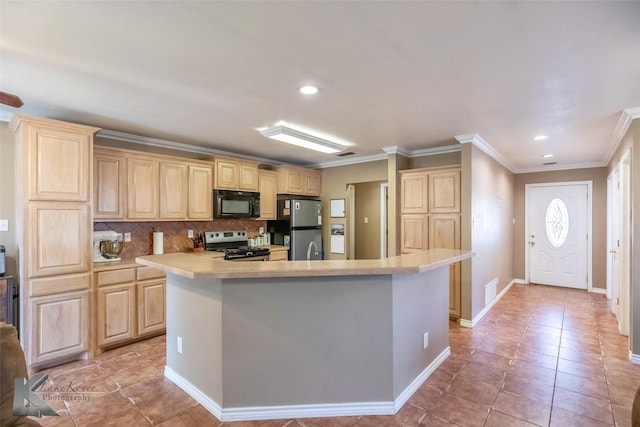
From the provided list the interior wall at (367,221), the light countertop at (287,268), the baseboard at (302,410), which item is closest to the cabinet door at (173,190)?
the light countertop at (287,268)

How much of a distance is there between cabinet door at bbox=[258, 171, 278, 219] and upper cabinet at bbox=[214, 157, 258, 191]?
205mm

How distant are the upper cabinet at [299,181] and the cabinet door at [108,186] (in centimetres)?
242

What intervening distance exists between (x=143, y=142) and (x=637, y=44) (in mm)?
4682

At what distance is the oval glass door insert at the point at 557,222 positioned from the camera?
6137 millimetres

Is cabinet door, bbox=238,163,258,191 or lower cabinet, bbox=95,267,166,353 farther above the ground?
cabinet door, bbox=238,163,258,191

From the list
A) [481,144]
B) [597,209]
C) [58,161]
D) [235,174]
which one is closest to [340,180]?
[235,174]

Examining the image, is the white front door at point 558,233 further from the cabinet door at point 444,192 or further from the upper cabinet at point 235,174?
the upper cabinet at point 235,174

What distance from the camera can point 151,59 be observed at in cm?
204

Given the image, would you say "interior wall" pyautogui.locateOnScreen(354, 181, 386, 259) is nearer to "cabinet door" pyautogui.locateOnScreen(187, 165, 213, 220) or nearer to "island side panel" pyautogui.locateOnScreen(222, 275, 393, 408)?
"cabinet door" pyautogui.locateOnScreen(187, 165, 213, 220)

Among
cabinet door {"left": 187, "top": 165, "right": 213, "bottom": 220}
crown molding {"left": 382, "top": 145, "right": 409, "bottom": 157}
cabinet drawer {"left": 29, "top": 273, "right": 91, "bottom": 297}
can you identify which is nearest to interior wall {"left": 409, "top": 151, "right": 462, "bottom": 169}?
crown molding {"left": 382, "top": 145, "right": 409, "bottom": 157}

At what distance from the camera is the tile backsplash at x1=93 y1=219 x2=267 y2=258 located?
3.92m

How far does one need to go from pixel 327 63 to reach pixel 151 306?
317 cm

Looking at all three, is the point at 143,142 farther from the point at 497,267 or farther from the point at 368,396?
the point at 497,267

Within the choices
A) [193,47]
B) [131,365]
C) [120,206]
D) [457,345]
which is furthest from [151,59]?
[457,345]
